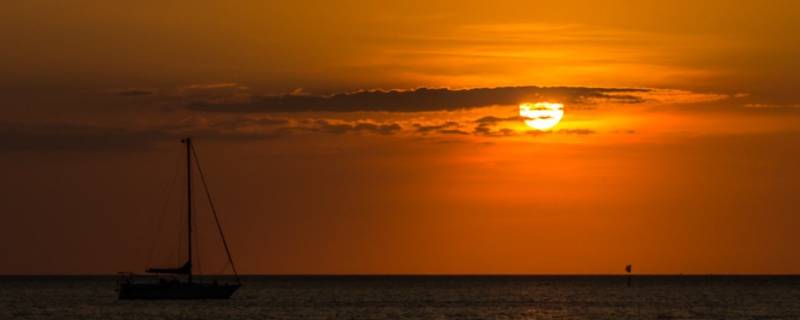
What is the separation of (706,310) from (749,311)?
13.6ft

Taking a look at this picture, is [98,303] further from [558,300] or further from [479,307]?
[558,300]

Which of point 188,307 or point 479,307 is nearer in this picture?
point 188,307

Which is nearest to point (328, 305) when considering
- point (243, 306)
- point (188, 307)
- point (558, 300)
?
point (243, 306)

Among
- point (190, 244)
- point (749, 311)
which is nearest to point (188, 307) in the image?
point (190, 244)

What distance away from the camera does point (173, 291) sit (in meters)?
143

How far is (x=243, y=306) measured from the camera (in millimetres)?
153625

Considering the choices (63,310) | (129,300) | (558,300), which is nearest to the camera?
(63,310)

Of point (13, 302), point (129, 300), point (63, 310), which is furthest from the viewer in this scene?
point (13, 302)

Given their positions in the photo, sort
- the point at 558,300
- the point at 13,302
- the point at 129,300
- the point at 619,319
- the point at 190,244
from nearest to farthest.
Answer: the point at 619,319 → the point at 190,244 → the point at 129,300 → the point at 13,302 → the point at 558,300

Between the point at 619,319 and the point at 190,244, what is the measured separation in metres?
39.5

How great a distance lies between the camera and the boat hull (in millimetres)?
142750

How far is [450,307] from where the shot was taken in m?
156

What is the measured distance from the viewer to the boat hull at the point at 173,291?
143 m

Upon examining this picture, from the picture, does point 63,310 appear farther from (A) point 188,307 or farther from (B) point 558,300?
(B) point 558,300
